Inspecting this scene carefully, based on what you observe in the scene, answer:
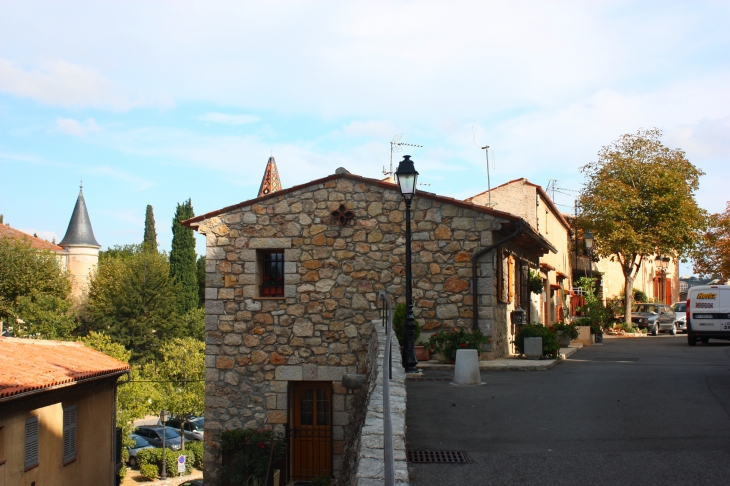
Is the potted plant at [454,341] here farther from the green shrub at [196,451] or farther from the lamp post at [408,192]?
the green shrub at [196,451]

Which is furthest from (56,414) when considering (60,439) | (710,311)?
(710,311)

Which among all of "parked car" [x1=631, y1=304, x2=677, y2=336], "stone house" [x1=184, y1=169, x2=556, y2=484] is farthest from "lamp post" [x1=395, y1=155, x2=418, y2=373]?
"parked car" [x1=631, y1=304, x2=677, y2=336]

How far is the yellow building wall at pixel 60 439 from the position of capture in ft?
41.2

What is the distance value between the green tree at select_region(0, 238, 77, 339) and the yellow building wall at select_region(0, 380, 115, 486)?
23187 millimetres

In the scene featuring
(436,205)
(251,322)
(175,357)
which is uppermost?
(436,205)

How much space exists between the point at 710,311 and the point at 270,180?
20873 millimetres

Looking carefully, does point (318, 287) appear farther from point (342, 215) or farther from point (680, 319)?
point (680, 319)

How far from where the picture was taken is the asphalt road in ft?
19.0

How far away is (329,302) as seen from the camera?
13930 mm

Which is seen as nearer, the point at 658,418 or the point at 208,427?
the point at 658,418

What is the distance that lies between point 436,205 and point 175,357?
30.1 m

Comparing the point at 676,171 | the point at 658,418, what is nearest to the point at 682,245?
the point at 676,171

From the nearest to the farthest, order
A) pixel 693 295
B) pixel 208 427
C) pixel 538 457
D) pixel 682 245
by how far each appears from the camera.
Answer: pixel 538 457 → pixel 208 427 → pixel 693 295 → pixel 682 245

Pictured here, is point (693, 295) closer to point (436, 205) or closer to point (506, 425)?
point (436, 205)
